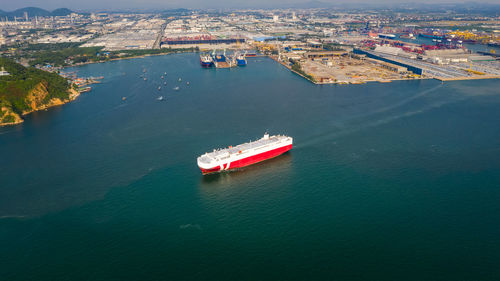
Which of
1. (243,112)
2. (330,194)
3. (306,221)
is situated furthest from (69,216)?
(243,112)

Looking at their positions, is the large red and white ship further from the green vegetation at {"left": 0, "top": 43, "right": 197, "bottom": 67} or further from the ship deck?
the green vegetation at {"left": 0, "top": 43, "right": 197, "bottom": 67}

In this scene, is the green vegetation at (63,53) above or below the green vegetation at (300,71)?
above

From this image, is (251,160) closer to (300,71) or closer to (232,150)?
(232,150)

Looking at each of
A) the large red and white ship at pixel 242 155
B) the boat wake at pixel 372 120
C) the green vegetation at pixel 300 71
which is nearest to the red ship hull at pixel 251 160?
the large red and white ship at pixel 242 155

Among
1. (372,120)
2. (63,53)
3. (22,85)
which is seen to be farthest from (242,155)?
(63,53)

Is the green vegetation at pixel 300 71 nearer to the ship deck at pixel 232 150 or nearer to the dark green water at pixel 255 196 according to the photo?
the dark green water at pixel 255 196

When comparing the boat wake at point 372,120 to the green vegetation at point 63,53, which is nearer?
the boat wake at point 372,120

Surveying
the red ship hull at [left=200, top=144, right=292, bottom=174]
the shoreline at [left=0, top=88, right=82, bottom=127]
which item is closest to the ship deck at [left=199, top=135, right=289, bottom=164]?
the red ship hull at [left=200, top=144, right=292, bottom=174]
